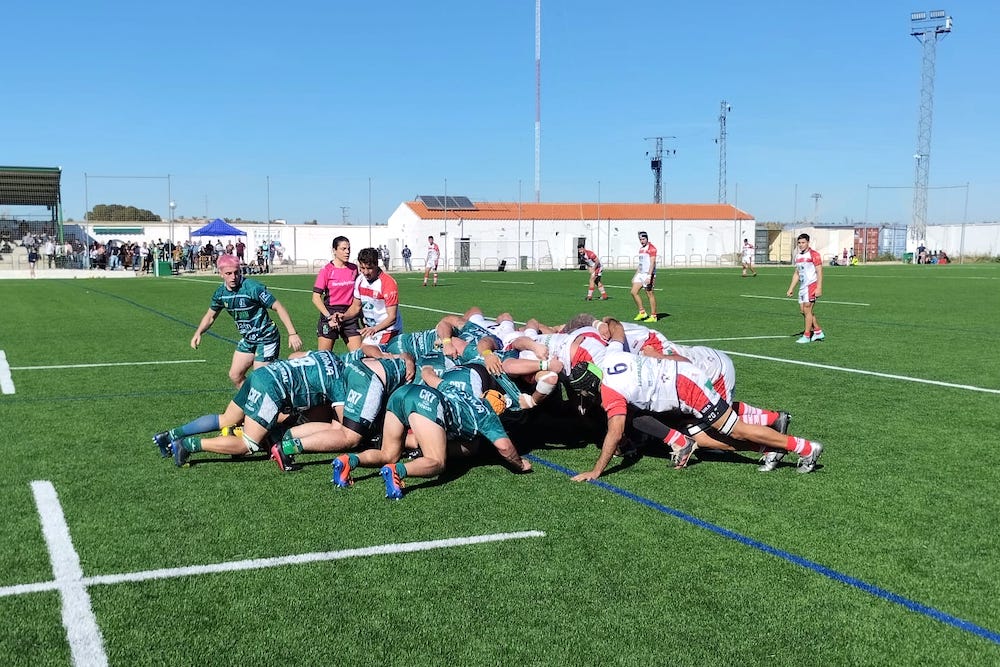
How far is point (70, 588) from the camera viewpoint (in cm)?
455

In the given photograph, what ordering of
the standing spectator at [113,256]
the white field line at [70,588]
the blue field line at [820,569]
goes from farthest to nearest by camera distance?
the standing spectator at [113,256], the blue field line at [820,569], the white field line at [70,588]

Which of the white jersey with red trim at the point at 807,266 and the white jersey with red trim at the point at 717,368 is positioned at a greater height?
the white jersey with red trim at the point at 807,266

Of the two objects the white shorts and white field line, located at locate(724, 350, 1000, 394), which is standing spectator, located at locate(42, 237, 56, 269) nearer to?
the white shorts

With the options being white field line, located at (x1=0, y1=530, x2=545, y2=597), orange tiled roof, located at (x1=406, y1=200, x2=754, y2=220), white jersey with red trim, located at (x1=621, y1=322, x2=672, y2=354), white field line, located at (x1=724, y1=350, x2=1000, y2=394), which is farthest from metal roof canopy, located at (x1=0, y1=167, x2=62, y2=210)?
white field line, located at (x1=0, y1=530, x2=545, y2=597)

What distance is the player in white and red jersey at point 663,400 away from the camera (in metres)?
6.41

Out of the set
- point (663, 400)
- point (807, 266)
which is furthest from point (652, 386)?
point (807, 266)

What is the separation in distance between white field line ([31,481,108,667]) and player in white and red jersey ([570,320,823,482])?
3.40 metres

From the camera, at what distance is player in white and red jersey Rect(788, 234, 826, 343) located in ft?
49.9

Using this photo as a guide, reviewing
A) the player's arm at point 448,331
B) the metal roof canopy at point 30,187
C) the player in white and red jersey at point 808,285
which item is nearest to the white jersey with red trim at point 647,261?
the player in white and red jersey at point 808,285

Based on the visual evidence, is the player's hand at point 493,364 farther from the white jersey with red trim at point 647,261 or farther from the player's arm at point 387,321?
the white jersey with red trim at point 647,261

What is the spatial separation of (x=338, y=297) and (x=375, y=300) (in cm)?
90

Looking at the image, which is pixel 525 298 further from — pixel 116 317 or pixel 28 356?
pixel 28 356

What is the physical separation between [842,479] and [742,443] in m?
0.79

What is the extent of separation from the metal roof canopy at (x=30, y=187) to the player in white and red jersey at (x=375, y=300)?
46.7 m
